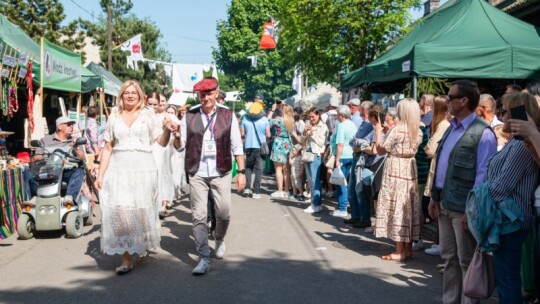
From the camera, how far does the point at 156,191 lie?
6266mm

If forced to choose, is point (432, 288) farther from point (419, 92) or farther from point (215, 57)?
point (215, 57)

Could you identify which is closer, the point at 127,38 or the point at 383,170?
the point at 383,170

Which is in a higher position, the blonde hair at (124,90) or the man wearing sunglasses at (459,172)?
the blonde hair at (124,90)

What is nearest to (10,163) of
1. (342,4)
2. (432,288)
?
(432,288)

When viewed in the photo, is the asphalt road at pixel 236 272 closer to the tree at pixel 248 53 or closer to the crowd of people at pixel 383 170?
the crowd of people at pixel 383 170

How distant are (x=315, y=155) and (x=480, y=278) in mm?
6402

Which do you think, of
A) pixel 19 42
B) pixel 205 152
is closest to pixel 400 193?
pixel 205 152

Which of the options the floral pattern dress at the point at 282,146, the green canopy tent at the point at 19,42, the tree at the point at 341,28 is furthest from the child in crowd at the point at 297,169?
the tree at the point at 341,28

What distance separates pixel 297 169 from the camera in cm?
1190

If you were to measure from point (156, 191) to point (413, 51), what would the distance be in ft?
17.5

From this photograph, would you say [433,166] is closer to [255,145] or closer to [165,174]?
[165,174]

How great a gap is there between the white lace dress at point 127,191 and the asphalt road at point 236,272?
36 cm

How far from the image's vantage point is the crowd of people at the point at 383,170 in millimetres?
3811

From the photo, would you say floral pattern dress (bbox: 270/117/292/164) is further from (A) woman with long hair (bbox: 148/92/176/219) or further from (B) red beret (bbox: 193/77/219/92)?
(B) red beret (bbox: 193/77/219/92)
